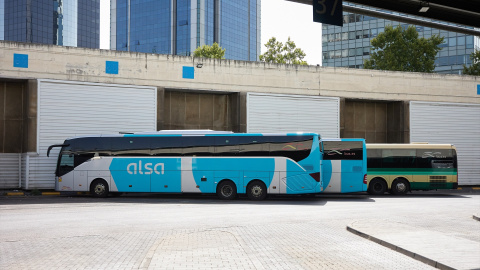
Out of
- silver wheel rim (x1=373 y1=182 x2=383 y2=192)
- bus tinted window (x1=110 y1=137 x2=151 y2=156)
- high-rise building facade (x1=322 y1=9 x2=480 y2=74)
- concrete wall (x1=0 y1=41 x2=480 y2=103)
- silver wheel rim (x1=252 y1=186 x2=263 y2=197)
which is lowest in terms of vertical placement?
silver wheel rim (x1=373 y1=182 x2=383 y2=192)

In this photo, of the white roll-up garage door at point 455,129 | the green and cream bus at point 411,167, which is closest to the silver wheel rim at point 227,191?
the green and cream bus at point 411,167

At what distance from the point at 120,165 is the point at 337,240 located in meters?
15.0

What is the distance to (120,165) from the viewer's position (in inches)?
949

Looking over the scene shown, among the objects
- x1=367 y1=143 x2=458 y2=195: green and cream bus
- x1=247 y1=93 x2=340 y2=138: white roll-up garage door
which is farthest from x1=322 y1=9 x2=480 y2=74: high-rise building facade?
x1=367 y1=143 x2=458 y2=195: green and cream bus

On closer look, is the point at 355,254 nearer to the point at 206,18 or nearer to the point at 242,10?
the point at 206,18

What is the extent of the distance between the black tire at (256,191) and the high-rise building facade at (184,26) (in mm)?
110238

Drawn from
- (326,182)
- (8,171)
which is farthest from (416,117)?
(8,171)

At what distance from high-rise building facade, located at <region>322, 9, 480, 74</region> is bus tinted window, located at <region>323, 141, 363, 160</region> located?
264 ft

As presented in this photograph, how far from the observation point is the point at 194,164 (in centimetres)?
2370

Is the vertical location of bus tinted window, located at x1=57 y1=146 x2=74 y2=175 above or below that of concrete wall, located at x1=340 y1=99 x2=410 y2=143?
below

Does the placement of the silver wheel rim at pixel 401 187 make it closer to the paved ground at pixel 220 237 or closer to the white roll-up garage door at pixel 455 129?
the white roll-up garage door at pixel 455 129

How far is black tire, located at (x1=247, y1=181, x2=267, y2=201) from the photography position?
76.4 ft

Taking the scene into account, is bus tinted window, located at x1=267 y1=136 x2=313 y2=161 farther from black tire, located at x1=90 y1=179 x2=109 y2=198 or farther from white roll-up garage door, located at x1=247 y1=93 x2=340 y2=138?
white roll-up garage door, located at x1=247 y1=93 x2=340 y2=138

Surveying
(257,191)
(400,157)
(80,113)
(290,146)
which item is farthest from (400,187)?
(80,113)
